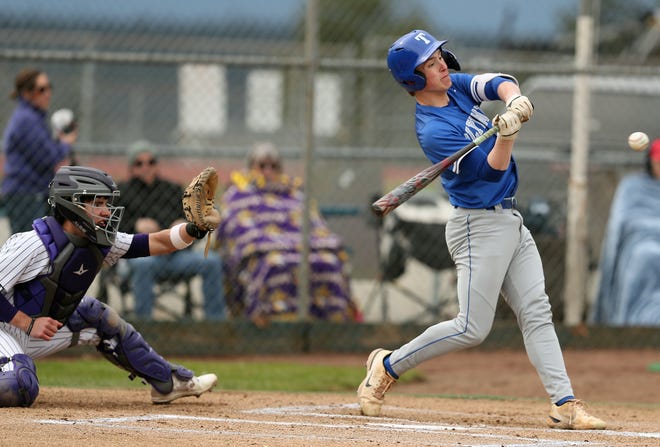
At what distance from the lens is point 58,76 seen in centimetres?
1191

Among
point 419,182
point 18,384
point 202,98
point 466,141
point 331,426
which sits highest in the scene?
point 202,98

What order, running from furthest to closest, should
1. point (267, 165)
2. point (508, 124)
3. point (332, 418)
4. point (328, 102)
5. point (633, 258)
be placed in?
1. point (328, 102)
2. point (633, 258)
3. point (267, 165)
4. point (332, 418)
5. point (508, 124)

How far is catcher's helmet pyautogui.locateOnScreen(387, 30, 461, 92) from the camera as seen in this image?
5770 millimetres

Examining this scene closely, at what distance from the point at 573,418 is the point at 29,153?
4.92 meters

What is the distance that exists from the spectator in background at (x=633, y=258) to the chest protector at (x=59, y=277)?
5.78 metres

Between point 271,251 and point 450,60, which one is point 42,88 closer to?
point 271,251

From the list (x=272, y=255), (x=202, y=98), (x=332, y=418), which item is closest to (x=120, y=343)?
(x=332, y=418)

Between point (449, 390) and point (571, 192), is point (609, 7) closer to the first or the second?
point (571, 192)

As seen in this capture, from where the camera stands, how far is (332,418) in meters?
5.88

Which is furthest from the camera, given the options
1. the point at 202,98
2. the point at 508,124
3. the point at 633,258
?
the point at 202,98

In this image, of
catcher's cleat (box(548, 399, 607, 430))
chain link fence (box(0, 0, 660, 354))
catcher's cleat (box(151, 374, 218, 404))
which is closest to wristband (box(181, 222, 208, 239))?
catcher's cleat (box(151, 374, 218, 404))

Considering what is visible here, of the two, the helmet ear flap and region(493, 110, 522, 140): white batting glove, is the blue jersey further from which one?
region(493, 110, 522, 140): white batting glove

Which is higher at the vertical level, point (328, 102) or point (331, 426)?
point (328, 102)

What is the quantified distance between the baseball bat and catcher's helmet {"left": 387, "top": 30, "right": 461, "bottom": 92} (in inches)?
18.1
